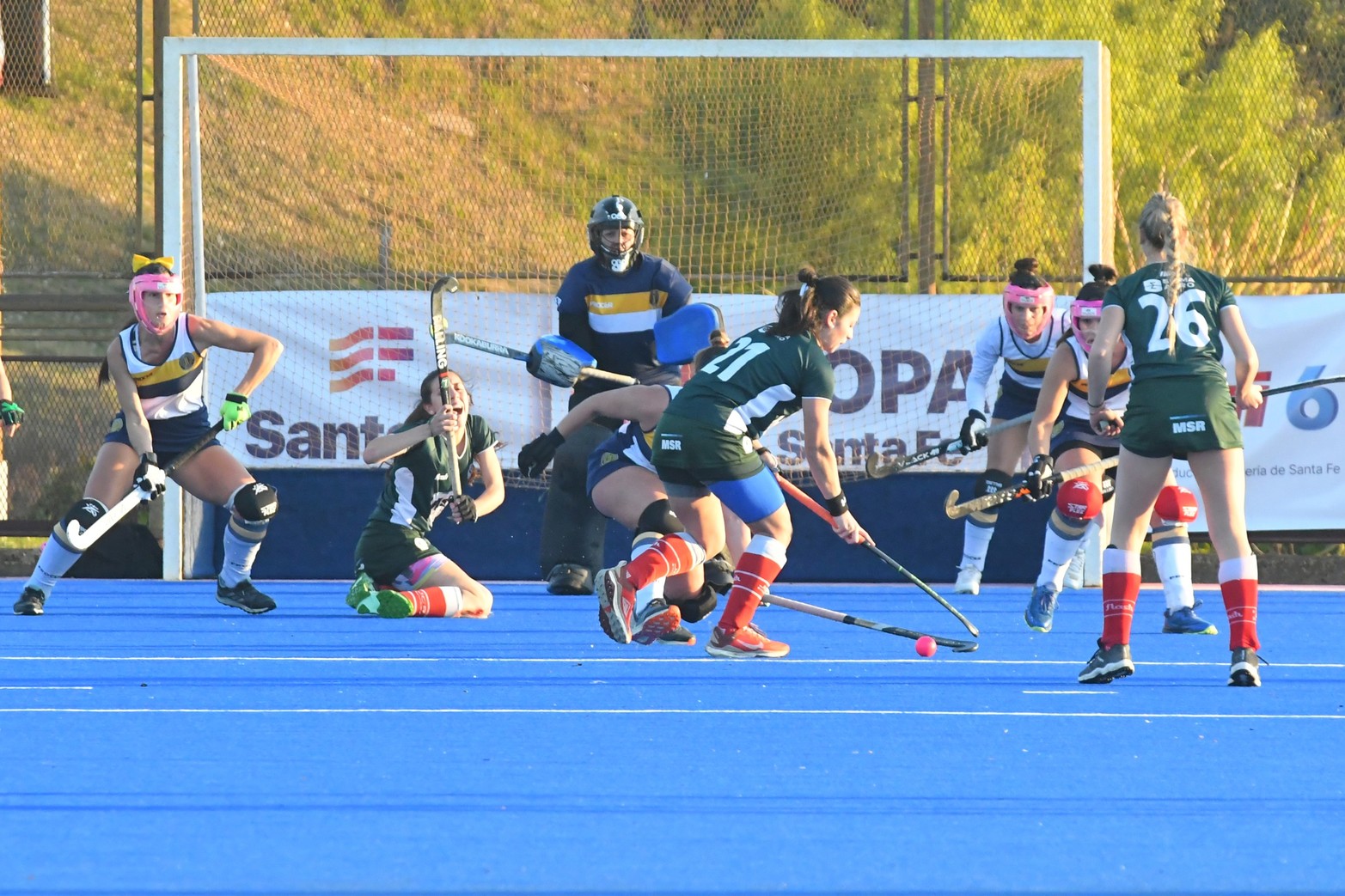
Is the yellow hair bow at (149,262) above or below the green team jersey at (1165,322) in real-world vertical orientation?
above

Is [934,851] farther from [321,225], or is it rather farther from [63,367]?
[63,367]

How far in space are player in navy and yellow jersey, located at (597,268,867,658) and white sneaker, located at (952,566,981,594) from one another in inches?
124

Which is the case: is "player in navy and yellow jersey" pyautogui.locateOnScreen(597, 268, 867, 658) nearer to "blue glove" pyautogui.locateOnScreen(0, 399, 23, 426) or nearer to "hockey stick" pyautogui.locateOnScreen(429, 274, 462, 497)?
"hockey stick" pyautogui.locateOnScreen(429, 274, 462, 497)

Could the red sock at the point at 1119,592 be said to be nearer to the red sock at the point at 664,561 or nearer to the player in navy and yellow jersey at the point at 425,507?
the red sock at the point at 664,561

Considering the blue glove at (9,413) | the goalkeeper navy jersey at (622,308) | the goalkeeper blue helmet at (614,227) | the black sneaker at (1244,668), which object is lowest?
the black sneaker at (1244,668)

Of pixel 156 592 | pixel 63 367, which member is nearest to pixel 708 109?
pixel 156 592

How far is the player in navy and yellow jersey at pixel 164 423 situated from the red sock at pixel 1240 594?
4028 mm

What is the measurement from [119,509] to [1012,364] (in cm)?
399

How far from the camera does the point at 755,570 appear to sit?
637 cm

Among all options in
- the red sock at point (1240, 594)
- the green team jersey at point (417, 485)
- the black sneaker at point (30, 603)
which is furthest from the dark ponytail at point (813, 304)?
the black sneaker at point (30, 603)

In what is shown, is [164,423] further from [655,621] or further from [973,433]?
[973,433]

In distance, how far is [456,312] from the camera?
1008 centimetres

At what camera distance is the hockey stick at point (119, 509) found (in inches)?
317

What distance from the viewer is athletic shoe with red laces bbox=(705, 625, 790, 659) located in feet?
21.4
